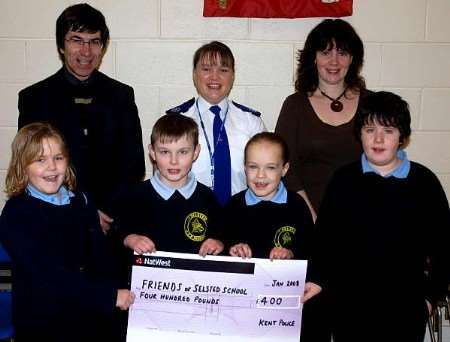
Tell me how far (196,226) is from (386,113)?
103cm

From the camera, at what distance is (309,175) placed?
2.92 m

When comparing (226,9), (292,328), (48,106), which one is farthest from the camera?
(226,9)

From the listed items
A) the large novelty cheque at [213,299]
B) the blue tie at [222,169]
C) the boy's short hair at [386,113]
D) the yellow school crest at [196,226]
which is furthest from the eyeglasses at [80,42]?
the boy's short hair at [386,113]

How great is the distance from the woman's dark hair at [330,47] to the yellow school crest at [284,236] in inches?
38.0

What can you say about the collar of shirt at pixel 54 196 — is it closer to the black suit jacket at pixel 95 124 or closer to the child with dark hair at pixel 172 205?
the child with dark hair at pixel 172 205

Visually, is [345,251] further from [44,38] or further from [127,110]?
[44,38]

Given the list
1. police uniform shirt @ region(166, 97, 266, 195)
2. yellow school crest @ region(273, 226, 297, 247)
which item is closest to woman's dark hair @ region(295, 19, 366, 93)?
police uniform shirt @ region(166, 97, 266, 195)

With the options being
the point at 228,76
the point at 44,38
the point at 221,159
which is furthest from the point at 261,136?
the point at 44,38

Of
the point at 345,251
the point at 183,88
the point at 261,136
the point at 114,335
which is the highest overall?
the point at 183,88

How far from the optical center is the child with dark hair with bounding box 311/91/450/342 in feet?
7.40

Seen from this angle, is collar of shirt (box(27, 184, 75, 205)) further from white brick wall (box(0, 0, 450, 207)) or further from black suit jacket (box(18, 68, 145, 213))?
white brick wall (box(0, 0, 450, 207))

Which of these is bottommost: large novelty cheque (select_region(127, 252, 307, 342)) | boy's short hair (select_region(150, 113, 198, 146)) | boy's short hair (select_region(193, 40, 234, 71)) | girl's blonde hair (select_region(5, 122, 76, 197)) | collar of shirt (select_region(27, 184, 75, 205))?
large novelty cheque (select_region(127, 252, 307, 342))

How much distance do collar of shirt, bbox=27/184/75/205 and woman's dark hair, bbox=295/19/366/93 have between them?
1.50 meters

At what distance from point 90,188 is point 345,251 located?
1.45m
